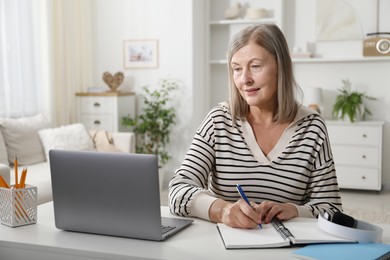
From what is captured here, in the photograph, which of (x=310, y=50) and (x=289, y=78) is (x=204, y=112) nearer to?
(x=310, y=50)

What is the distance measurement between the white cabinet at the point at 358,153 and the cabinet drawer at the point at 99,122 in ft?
6.94

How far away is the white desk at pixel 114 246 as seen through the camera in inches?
45.9

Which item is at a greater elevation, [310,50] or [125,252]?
[310,50]

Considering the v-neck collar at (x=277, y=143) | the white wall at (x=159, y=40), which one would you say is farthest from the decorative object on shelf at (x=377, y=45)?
the v-neck collar at (x=277, y=143)

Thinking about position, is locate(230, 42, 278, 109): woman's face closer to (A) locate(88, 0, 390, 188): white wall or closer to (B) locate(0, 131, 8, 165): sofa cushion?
(B) locate(0, 131, 8, 165): sofa cushion

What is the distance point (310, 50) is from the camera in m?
5.46

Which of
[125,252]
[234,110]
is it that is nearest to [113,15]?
[234,110]

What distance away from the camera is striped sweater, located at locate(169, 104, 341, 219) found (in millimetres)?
1635

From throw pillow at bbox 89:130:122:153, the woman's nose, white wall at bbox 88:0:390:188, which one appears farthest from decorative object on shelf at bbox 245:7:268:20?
the woman's nose

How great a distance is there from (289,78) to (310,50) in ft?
12.9

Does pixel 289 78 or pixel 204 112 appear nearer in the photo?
pixel 289 78

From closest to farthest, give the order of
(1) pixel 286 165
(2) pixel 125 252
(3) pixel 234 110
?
1. (2) pixel 125 252
2. (1) pixel 286 165
3. (3) pixel 234 110

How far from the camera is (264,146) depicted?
1699mm

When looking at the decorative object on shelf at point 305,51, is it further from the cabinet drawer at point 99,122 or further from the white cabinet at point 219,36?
the cabinet drawer at point 99,122
